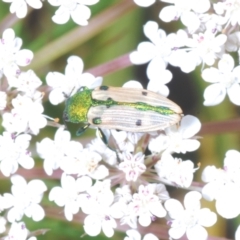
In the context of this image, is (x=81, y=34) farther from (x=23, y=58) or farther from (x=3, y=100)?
(x=3, y=100)

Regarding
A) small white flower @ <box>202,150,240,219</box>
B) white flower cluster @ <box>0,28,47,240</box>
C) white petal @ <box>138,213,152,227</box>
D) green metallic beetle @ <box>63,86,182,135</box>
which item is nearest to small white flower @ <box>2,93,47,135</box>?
white flower cluster @ <box>0,28,47,240</box>

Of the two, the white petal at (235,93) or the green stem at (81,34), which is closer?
the white petal at (235,93)

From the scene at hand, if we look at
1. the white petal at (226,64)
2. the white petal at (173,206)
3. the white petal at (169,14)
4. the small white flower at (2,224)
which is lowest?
the white petal at (173,206)

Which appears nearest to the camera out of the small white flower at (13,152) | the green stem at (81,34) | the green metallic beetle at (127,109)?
the green metallic beetle at (127,109)

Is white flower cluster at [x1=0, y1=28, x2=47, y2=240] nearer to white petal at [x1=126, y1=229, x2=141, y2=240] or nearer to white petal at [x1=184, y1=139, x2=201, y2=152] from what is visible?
white petal at [x1=126, y1=229, x2=141, y2=240]

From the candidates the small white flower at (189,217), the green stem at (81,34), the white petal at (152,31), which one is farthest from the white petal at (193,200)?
the green stem at (81,34)

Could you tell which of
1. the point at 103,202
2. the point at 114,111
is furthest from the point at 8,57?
the point at 103,202

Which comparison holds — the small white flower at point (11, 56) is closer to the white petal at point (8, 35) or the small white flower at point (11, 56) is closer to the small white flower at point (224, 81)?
the white petal at point (8, 35)
